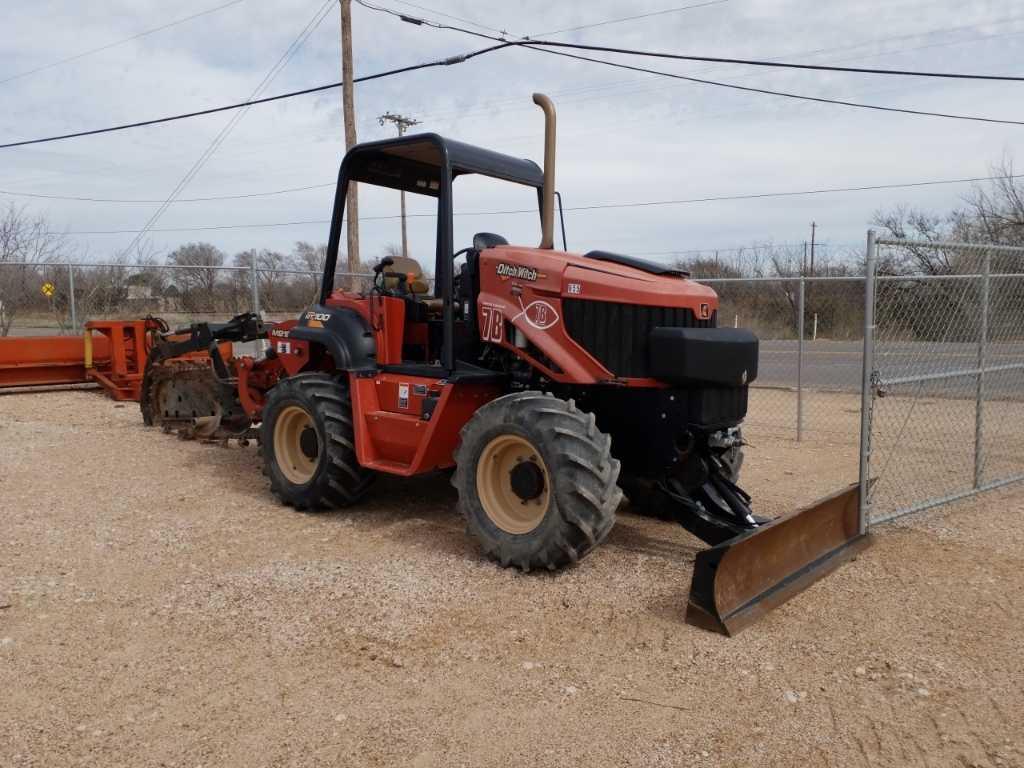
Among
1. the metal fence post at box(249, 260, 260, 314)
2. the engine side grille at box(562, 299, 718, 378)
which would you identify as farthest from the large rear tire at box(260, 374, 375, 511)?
the metal fence post at box(249, 260, 260, 314)

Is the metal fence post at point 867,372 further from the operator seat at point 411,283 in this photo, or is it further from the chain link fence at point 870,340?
the operator seat at point 411,283

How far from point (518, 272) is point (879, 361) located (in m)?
3.73

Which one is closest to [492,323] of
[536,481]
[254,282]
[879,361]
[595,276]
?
[595,276]

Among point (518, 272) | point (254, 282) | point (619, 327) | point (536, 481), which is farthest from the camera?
point (254, 282)

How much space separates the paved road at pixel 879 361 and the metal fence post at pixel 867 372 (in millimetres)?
298

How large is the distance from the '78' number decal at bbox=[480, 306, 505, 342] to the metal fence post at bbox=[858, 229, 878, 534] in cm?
218

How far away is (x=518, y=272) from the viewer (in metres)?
5.20

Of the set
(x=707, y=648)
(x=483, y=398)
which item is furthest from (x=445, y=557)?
(x=707, y=648)

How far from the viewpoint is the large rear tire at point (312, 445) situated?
6.04 metres

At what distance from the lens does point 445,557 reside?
17.0 ft

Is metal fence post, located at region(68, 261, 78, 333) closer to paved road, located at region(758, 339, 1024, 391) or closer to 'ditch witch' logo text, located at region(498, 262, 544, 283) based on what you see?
'ditch witch' logo text, located at region(498, 262, 544, 283)

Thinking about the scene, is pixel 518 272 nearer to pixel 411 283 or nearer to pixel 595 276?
pixel 595 276

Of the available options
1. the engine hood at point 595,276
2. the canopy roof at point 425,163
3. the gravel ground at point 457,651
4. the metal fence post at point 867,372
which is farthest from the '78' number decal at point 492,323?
the metal fence post at point 867,372

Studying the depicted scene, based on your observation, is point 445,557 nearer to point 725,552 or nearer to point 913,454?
point 725,552
